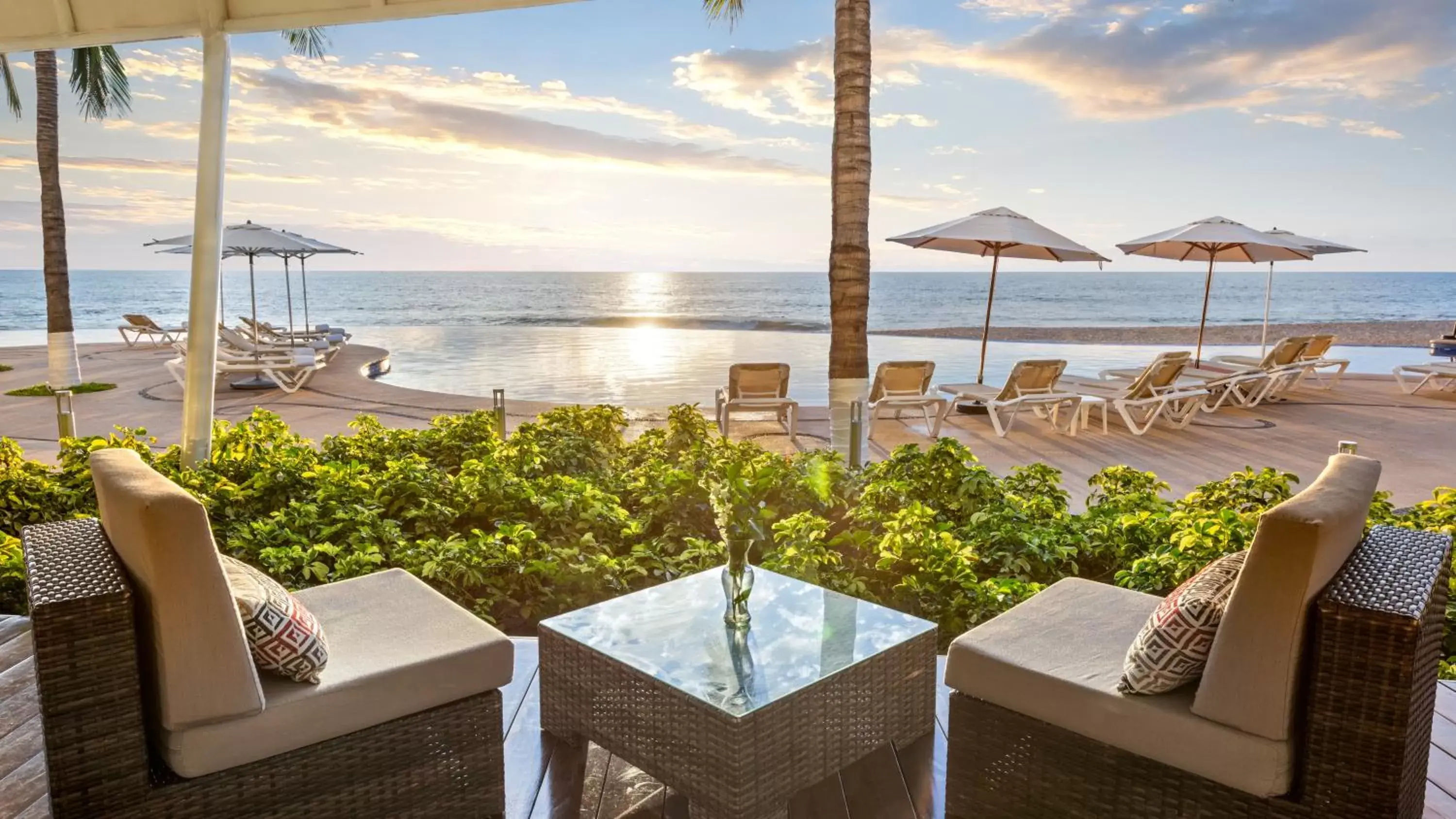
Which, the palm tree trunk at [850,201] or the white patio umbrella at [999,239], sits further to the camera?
the white patio umbrella at [999,239]

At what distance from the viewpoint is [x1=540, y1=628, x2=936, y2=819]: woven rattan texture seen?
1.86 meters

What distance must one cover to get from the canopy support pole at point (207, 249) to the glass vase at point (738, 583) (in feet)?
12.0

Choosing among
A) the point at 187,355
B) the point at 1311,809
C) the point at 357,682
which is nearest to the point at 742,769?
the point at 357,682

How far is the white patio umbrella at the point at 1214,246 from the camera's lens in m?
9.74

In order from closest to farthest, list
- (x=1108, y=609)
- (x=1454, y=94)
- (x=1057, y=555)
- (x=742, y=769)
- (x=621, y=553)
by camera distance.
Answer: (x=742, y=769) → (x=1108, y=609) → (x=1057, y=555) → (x=621, y=553) → (x=1454, y=94)

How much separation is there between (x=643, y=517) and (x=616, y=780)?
1.96m

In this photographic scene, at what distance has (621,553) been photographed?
12.9 ft

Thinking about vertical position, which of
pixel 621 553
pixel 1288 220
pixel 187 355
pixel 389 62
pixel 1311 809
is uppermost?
pixel 389 62

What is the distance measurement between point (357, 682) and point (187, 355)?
12.1 feet

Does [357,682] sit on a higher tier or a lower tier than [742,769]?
higher

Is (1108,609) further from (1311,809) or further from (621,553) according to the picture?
(621,553)

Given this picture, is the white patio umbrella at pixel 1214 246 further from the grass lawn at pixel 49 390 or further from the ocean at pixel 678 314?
the grass lawn at pixel 49 390

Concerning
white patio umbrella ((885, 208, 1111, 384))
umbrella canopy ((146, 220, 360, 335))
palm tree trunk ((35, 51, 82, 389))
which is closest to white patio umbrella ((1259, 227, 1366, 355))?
white patio umbrella ((885, 208, 1111, 384))

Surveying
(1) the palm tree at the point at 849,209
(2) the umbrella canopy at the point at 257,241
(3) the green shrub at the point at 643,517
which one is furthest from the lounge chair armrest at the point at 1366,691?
(2) the umbrella canopy at the point at 257,241
